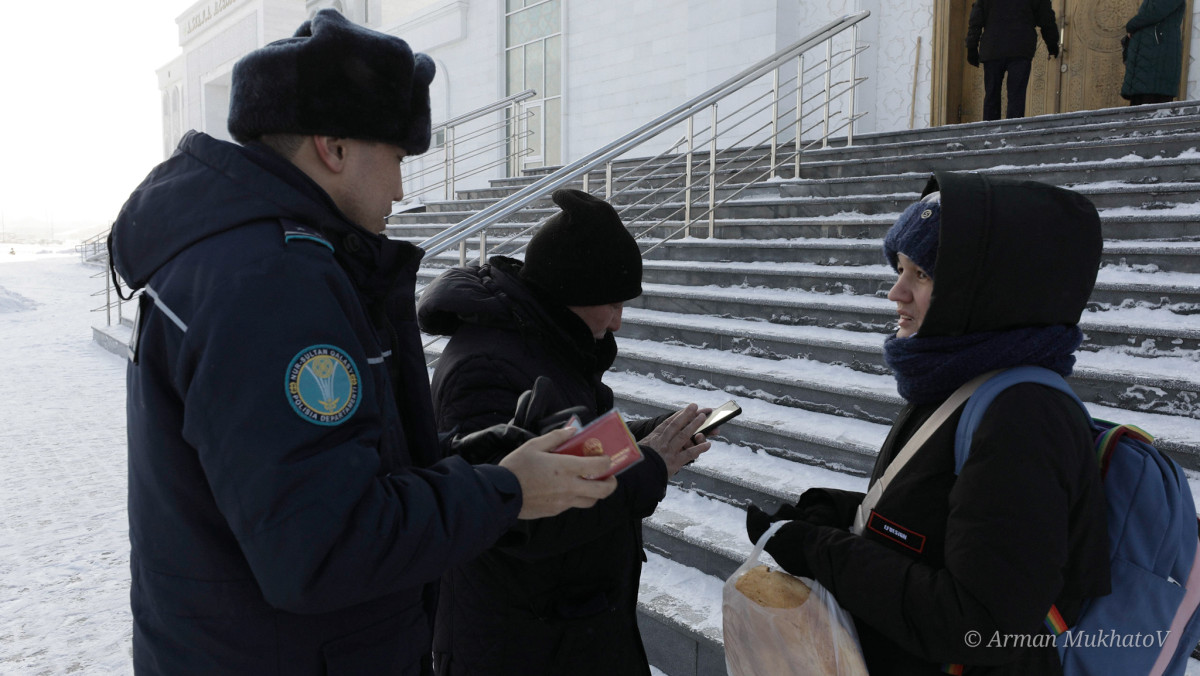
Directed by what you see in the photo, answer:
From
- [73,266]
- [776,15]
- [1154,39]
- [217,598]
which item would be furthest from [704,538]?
[73,266]

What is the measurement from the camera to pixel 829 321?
14.1 ft

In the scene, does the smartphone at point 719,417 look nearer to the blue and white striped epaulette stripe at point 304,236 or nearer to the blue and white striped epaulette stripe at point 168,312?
the blue and white striped epaulette stripe at point 304,236

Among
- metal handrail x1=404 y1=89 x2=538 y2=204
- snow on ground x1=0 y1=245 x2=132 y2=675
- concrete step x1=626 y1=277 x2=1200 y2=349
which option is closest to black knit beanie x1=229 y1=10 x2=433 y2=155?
snow on ground x1=0 y1=245 x2=132 y2=675

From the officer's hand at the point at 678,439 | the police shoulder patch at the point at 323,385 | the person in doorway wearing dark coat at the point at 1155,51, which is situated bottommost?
the officer's hand at the point at 678,439

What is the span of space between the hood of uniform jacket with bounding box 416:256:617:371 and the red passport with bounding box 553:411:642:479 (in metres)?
0.61

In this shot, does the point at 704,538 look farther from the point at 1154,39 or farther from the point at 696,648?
the point at 1154,39

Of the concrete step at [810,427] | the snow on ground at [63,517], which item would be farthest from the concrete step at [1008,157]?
the snow on ground at [63,517]

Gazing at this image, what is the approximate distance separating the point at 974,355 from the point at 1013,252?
17 cm

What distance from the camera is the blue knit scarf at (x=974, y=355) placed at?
1230 millimetres

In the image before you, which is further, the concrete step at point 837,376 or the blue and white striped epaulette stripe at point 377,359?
the concrete step at point 837,376

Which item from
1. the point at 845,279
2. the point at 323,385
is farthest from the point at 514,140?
the point at 323,385

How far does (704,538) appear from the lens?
312 centimetres

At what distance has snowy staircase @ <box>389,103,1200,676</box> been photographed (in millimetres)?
3064

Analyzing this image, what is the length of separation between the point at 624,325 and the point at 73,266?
78.3 feet
